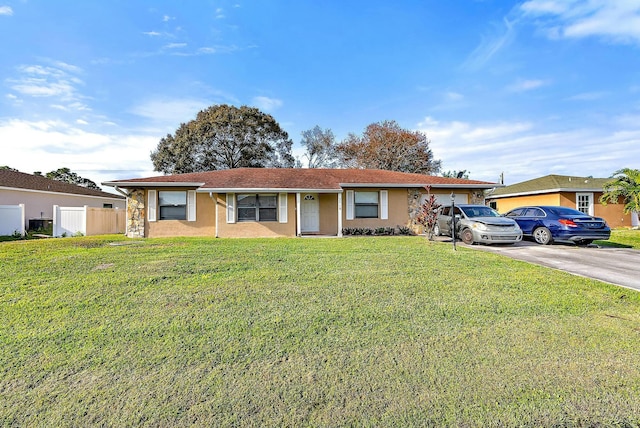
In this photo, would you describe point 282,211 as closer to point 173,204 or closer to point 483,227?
point 173,204

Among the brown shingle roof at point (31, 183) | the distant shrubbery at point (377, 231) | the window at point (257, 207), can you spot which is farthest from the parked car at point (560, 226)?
the brown shingle roof at point (31, 183)

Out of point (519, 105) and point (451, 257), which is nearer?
point (451, 257)

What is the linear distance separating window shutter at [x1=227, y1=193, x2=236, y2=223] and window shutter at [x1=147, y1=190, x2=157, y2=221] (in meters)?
3.48

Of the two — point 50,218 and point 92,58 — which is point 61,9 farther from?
point 50,218

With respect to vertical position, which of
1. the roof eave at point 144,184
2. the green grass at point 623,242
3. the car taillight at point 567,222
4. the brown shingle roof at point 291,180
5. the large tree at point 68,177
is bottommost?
the green grass at point 623,242

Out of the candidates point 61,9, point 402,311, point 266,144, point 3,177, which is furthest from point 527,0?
point 3,177

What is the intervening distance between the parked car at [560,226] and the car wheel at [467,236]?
2.66 meters

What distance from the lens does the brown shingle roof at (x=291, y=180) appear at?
46.5 feet

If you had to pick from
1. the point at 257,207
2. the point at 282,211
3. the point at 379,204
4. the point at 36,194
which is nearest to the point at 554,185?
the point at 379,204

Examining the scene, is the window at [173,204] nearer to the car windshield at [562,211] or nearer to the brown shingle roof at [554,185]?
the car windshield at [562,211]

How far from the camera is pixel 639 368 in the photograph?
9.52 ft

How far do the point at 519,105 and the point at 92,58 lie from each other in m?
19.0

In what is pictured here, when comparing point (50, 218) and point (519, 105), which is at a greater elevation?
point (519, 105)

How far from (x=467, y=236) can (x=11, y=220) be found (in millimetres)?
20004
